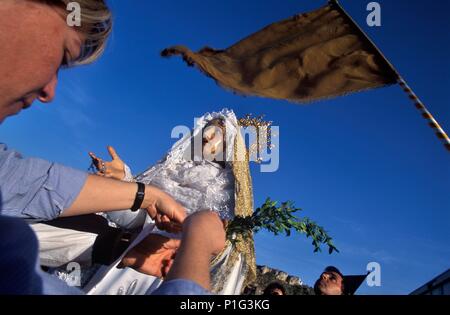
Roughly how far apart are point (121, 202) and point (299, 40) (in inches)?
81.9

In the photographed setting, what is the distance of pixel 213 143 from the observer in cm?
525

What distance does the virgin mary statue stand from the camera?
9.68 feet

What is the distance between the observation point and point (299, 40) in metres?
2.82

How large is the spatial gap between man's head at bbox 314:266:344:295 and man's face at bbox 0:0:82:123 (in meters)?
4.04

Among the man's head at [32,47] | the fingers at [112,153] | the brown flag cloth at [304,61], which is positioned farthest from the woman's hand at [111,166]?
the man's head at [32,47]

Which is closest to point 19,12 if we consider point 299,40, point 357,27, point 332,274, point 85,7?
point 85,7

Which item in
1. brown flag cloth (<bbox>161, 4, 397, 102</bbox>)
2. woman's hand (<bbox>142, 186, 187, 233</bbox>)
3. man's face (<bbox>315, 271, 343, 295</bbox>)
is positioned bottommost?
man's face (<bbox>315, 271, 343, 295</bbox>)

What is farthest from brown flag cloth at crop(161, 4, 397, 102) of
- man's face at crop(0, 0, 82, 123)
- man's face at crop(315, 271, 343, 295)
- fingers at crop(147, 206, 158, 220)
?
man's face at crop(315, 271, 343, 295)

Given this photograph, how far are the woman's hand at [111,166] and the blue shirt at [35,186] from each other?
1.64 meters

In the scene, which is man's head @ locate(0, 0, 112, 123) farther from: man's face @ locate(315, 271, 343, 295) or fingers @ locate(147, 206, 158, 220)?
man's face @ locate(315, 271, 343, 295)

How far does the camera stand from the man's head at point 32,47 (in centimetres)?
101

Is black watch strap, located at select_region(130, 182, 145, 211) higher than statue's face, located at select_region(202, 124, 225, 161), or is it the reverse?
statue's face, located at select_region(202, 124, 225, 161)

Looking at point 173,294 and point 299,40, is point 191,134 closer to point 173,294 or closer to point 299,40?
point 299,40
